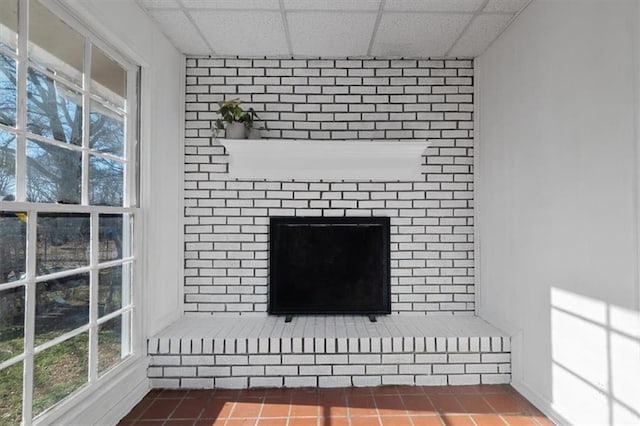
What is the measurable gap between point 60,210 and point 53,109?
492 millimetres

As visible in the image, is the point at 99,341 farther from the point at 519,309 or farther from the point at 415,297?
the point at 519,309

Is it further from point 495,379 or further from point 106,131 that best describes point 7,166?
point 495,379

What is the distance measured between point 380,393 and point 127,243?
6.46ft

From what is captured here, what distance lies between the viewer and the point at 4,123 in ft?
4.93

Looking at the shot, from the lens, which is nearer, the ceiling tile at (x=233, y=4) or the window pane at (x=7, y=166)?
the window pane at (x=7, y=166)

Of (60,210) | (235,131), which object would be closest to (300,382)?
(60,210)

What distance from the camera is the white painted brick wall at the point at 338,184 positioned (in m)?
3.09

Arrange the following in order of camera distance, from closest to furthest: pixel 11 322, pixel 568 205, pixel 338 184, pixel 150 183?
pixel 11 322 < pixel 568 205 < pixel 150 183 < pixel 338 184

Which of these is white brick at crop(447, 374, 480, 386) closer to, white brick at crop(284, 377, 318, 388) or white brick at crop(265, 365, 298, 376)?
white brick at crop(284, 377, 318, 388)

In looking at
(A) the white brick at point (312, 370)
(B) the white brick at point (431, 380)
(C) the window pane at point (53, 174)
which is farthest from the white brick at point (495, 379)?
(C) the window pane at point (53, 174)

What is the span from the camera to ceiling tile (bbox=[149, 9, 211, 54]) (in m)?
2.49

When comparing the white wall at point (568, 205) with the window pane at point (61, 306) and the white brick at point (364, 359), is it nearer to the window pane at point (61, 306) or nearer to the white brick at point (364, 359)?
the white brick at point (364, 359)

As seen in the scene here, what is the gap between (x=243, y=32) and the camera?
270 cm

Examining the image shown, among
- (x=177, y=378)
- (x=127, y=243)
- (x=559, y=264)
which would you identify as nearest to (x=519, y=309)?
(x=559, y=264)
